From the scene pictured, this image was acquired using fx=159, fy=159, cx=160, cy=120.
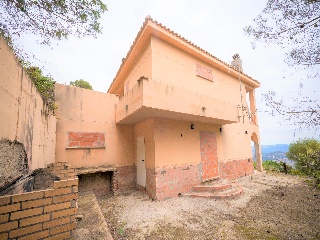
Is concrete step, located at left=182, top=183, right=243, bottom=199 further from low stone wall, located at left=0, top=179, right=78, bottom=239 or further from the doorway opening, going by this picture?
low stone wall, located at left=0, top=179, right=78, bottom=239

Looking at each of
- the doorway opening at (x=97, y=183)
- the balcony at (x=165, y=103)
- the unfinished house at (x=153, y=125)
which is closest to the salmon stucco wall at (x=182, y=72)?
the unfinished house at (x=153, y=125)

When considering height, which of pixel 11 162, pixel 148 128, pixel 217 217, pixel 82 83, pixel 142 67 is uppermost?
pixel 82 83

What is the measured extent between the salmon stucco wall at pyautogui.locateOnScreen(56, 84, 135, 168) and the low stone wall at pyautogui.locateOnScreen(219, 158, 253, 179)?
5.75 m

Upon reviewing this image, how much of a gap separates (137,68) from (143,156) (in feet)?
16.3

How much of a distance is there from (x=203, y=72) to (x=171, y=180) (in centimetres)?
651

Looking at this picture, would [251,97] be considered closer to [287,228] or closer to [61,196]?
[287,228]

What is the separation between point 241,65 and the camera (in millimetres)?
13773

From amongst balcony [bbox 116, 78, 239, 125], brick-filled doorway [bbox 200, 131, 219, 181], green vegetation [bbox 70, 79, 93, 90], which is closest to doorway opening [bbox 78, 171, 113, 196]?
balcony [bbox 116, 78, 239, 125]

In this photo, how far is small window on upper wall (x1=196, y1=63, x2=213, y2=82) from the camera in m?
9.43

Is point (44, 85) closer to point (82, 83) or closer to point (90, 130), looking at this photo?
point (90, 130)

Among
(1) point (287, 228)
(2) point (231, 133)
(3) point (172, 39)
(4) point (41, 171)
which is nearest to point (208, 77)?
(3) point (172, 39)

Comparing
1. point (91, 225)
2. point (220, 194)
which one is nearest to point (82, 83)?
point (91, 225)

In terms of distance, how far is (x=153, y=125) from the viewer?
24.8 ft

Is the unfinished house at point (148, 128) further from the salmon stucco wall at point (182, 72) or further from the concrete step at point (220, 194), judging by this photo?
the concrete step at point (220, 194)
